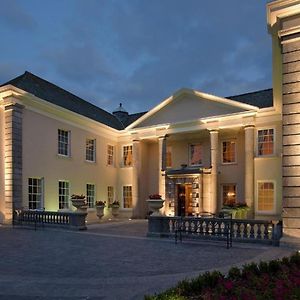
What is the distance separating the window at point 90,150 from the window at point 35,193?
4867mm

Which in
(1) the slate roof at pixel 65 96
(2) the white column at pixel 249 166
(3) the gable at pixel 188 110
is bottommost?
(2) the white column at pixel 249 166

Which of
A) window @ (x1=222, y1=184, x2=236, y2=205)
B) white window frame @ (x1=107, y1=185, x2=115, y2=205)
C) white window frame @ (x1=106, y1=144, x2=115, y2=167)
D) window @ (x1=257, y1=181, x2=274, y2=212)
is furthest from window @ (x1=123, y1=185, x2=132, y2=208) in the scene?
window @ (x1=257, y1=181, x2=274, y2=212)

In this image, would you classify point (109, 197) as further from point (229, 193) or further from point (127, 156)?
point (229, 193)

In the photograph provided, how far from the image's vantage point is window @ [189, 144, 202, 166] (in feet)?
79.8

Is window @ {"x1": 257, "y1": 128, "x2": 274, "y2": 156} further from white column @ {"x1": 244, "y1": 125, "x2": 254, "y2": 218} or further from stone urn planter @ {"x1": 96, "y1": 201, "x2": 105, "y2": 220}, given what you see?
stone urn planter @ {"x1": 96, "y1": 201, "x2": 105, "y2": 220}

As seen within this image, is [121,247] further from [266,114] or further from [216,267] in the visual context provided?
[266,114]

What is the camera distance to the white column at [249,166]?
65.6 ft

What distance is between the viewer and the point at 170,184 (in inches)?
909

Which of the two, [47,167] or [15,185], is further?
[47,167]

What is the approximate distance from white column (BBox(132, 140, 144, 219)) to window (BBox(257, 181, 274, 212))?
8.38 m

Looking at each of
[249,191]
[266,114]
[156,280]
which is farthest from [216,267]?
[266,114]

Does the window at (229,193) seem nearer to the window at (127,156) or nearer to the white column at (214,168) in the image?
the white column at (214,168)

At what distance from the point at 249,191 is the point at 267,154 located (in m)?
2.48

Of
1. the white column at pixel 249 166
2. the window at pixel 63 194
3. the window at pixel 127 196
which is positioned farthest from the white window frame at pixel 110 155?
the white column at pixel 249 166
